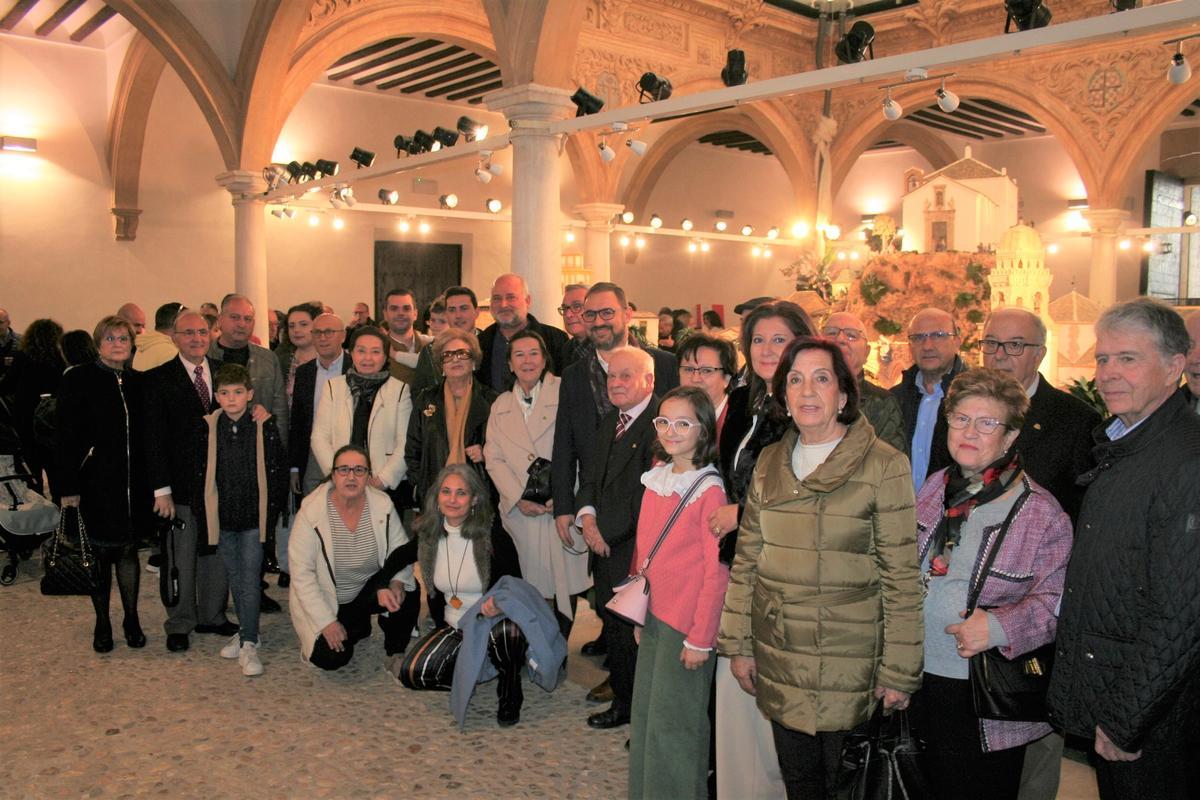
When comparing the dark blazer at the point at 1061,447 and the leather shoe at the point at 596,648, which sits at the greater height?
the dark blazer at the point at 1061,447

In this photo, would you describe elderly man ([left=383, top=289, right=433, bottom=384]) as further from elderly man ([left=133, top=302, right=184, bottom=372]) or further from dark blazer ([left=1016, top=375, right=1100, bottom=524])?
dark blazer ([left=1016, top=375, right=1100, bottom=524])

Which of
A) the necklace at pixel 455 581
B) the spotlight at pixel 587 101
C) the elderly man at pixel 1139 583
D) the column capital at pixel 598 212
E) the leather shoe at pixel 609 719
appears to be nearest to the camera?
the elderly man at pixel 1139 583

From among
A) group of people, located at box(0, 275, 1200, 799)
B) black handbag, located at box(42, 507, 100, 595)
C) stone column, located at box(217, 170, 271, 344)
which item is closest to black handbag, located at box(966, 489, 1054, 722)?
group of people, located at box(0, 275, 1200, 799)

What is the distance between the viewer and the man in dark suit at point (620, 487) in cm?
336

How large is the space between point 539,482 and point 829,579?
77.7 inches

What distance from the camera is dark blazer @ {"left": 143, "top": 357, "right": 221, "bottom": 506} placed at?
450 centimetres

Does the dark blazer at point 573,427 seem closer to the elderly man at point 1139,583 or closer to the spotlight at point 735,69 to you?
the elderly man at point 1139,583

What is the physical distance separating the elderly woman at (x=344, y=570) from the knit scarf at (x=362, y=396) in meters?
0.36

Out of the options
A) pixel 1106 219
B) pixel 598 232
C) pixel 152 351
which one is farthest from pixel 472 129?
pixel 1106 219

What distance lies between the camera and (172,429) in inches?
180

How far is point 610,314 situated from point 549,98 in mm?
3308

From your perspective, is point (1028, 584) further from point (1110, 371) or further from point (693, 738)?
point (693, 738)

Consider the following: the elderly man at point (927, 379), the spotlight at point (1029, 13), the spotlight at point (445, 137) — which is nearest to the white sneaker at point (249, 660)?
the elderly man at point (927, 379)

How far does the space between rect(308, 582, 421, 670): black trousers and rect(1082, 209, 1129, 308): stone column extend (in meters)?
12.8
